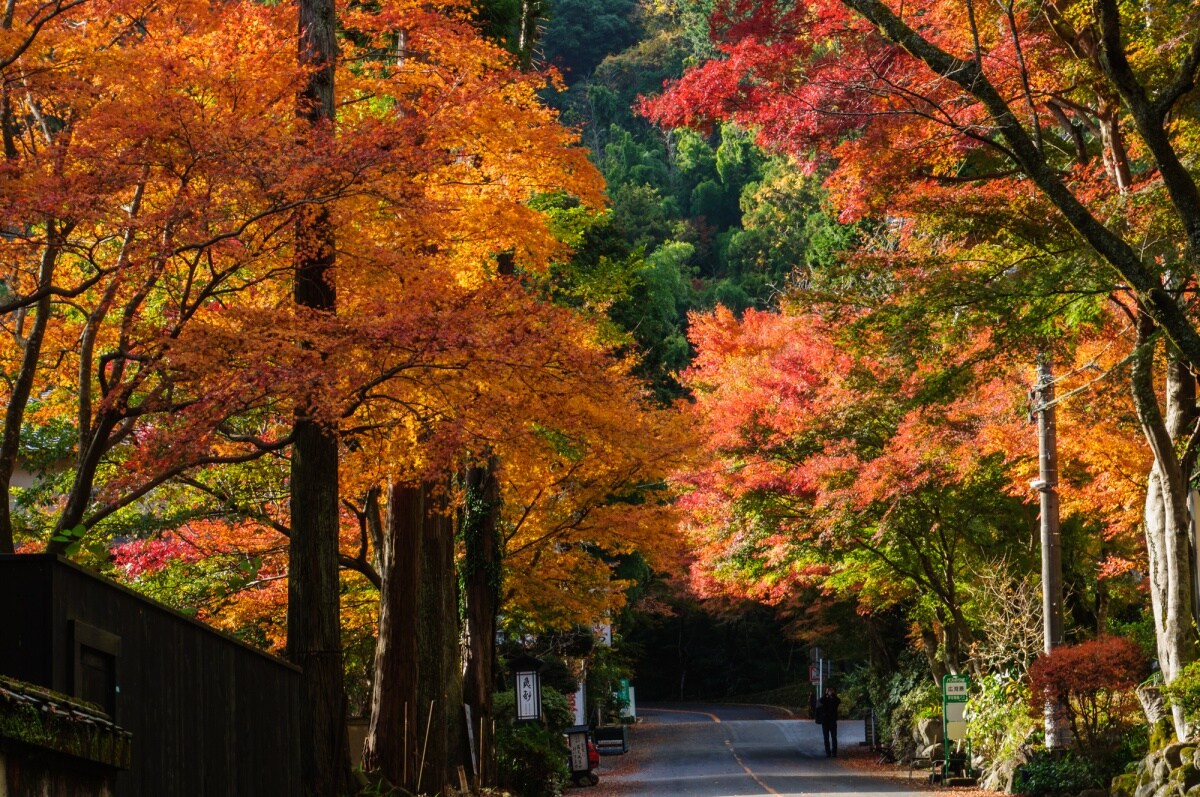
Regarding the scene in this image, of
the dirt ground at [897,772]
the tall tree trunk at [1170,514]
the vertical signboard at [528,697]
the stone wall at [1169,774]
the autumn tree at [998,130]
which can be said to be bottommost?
the dirt ground at [897,772]

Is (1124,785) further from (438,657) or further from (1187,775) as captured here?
(438,657)

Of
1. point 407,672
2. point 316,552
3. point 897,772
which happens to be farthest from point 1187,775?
point 897,772

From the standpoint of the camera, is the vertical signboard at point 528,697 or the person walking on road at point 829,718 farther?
the person walking on road at point 829,718

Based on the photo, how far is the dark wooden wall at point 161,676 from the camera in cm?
727

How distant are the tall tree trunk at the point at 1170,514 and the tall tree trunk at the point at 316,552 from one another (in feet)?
29.6

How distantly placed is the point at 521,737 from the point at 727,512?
6834mm

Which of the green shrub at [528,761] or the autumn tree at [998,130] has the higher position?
the autumn tree at [998,130]

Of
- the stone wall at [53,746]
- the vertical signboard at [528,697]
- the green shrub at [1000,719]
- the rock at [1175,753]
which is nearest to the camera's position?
the stone wall at [53,746]

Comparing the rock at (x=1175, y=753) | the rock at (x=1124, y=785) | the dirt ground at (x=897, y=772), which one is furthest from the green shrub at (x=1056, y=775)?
the rock at (x=1175, y=753)

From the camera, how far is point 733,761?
1364 inches

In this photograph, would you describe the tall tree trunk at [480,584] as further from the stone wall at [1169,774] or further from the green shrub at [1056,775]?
the stone wall at [1169,774]

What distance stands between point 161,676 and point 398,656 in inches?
423

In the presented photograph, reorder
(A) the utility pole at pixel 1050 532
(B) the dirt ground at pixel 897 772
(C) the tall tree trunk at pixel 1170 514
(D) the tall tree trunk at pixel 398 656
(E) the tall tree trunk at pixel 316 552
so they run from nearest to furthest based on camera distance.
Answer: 1. (E) the tall tree trunk at pixel 316 552
2. (C) the tall tree trunk at pixel 1170 514
3. (D) the tall tree trunk at pixel 398 656
4. (A) the utility pole at pixel 1050 532
5. (B) the dirt ground at pixel 897 772

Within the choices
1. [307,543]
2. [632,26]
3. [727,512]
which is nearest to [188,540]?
[307,543]
